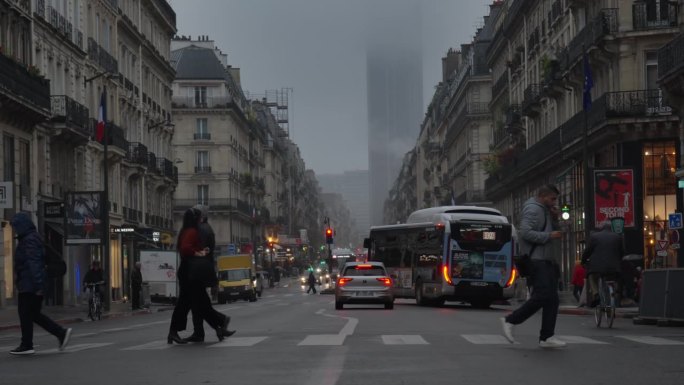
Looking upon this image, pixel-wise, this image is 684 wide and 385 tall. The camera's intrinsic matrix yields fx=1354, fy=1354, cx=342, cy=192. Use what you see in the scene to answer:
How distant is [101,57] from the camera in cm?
6206

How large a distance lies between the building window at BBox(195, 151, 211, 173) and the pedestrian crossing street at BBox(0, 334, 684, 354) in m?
91.5

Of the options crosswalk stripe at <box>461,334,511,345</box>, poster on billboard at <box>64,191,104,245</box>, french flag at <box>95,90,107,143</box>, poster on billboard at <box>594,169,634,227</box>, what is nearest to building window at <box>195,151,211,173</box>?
french flag at <box>95,90,107,143</box>

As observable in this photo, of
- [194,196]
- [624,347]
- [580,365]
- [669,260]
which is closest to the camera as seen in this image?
[580,365]

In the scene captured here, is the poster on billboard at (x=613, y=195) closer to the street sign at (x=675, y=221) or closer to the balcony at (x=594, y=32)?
the street sign at (x=675, y=221)

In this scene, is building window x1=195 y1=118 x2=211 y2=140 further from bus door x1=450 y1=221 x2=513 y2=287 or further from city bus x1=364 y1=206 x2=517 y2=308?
bus door x1=450 y1=221 x2=513 y2=287

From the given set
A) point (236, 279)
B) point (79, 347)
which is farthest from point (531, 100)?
point (79, 347)

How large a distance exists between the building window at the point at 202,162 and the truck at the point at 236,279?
3922 centimetres

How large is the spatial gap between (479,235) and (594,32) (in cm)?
1391

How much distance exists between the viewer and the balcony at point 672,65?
1490 inches

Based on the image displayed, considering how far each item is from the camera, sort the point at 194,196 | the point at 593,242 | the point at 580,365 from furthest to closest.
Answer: the point at 194,196
the point at 593,242
the point at 580,365

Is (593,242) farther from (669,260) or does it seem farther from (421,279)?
(669,260)

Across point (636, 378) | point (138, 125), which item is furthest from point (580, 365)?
point (138, 125)

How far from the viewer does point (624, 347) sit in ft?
50.8

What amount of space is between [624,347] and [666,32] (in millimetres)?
35952
